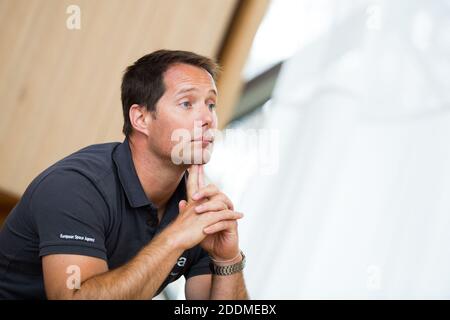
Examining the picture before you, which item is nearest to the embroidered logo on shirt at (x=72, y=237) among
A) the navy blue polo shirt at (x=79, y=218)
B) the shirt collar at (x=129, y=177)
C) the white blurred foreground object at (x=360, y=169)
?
the navy blue polo shirt at (x=79, y=218)

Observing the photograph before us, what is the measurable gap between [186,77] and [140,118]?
0.12 meters

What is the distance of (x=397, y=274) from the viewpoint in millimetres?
1994

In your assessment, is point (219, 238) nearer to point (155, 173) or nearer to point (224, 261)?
point (224, 261)

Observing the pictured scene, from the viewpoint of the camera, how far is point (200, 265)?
1.14 m

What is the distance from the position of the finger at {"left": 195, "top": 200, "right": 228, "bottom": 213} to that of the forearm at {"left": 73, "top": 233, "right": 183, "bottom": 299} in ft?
0.23

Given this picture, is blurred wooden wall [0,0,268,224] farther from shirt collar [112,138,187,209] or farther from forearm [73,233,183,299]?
forearm [73,233,183,299]

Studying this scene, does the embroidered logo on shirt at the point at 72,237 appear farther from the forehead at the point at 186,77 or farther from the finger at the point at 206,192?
the forehead at the point at 186,77

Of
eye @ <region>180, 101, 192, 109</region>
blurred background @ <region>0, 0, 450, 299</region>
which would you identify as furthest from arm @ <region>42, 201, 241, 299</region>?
blurred background @ <region>0, 0, 450, 299</region>

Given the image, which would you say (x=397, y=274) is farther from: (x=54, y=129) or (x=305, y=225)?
(x=54, y=129)

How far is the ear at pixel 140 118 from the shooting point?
3.56 feet

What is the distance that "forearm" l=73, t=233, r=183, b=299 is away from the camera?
785 mm

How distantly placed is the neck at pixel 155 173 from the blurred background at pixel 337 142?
0.74 m

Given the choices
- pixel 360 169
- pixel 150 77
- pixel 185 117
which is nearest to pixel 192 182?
pixel 185 117

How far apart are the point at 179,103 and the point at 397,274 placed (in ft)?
4.09
